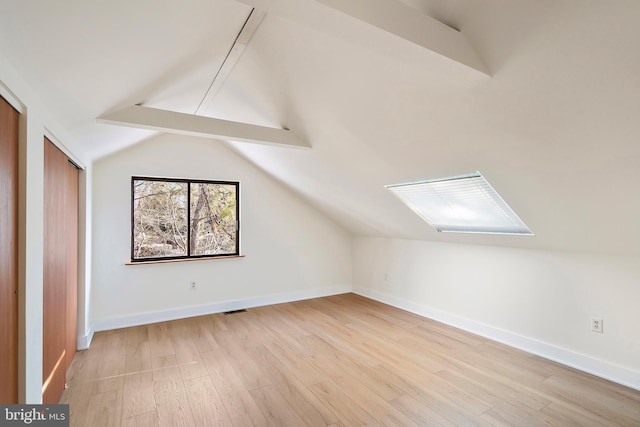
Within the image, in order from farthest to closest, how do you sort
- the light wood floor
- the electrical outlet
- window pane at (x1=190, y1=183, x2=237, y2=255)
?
1. window pane at (x1=190, y1=183, x2=237, y2=255)
2. the electrical outlet
3. the light wood floor

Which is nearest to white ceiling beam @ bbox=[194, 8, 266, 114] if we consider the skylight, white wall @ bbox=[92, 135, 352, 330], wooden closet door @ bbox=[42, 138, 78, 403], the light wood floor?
wooden closet door @ bbox=[42, 138, 78, 403]

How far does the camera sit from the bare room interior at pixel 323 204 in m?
1.33

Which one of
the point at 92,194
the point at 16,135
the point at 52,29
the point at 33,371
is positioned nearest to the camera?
the point at 52,29

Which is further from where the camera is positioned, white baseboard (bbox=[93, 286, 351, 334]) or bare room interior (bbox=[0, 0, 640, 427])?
white baseboard (bbox=[93, 286, 351, 334])

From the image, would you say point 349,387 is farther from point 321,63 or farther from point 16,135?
point 16,135

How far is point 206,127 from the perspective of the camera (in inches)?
109

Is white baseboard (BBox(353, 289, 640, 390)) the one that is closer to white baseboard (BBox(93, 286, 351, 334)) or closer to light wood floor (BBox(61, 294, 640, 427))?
light wood floor (BBox(61, 294, 640, 427))

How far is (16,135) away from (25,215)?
36 centimetres

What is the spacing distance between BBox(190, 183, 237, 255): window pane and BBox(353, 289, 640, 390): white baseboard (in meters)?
2.75

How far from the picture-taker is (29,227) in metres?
1.48

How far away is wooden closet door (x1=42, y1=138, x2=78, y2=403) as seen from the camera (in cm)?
192

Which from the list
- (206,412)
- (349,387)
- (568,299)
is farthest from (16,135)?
(568,299)

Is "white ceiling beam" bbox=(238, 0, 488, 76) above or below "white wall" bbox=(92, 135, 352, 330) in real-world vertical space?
above

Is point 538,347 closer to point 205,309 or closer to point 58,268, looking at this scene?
point 205,309
